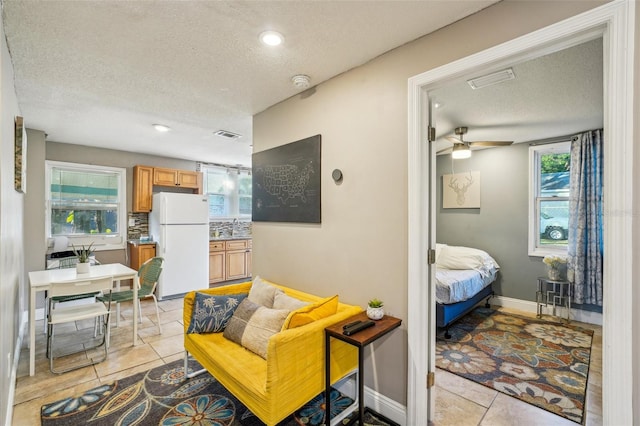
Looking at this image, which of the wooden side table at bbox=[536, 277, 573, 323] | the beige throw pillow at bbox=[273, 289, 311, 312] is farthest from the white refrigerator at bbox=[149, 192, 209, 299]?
the wooden side table at bbox=[536, 277, 573, 323]

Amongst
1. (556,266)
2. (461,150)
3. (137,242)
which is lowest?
(556,266)

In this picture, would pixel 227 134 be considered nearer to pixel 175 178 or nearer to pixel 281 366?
pixel 175 178

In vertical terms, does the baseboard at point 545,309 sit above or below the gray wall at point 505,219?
below

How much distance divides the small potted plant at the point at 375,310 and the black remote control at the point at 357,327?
0.07 metres

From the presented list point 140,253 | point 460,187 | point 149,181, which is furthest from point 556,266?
point 149,181

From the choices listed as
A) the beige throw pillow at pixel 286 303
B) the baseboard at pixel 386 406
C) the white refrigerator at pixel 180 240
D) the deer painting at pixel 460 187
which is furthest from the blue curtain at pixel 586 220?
the white refrigerator at pixel 180 240

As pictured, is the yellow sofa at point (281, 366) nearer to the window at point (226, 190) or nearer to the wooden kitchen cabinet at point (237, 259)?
the wooden kitchen cabinet at point (237, 259)

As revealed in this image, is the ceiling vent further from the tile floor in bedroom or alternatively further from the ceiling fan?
the tile floor in bedroom

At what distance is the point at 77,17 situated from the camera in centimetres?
163

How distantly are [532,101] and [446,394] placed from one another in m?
2.74

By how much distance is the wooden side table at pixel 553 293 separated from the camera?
3.75 metres

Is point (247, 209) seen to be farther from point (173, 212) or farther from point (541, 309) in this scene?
point (541, 309)

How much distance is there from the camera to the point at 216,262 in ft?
18.2

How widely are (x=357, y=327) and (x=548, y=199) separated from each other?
4033 mm
